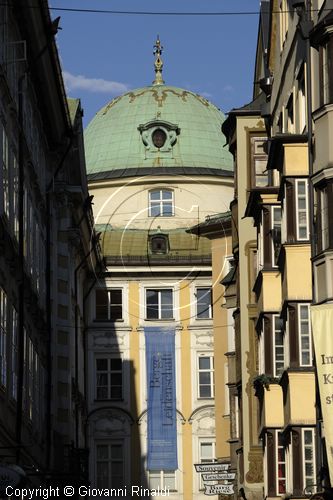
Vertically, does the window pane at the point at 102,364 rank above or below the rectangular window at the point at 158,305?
below

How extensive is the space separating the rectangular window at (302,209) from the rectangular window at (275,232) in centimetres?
365

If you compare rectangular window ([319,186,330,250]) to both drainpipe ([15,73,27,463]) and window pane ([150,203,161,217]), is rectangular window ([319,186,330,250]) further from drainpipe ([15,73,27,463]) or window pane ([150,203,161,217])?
window pane ([150,203,161,217])

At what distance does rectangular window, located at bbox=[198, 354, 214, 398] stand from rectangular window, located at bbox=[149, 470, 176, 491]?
435 cm

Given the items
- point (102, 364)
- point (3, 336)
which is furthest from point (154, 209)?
point (3, 336)

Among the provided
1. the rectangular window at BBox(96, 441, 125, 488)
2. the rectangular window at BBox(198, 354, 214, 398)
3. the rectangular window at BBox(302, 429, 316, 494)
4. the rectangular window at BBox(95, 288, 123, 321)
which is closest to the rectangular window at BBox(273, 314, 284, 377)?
the rectangular window at BBox(302, 429, 316, 494)

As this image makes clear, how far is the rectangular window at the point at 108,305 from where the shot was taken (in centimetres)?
8919

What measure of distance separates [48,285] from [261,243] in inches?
652

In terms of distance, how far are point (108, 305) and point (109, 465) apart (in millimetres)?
8290

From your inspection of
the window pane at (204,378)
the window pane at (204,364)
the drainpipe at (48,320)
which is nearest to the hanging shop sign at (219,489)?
the drainpipe at (48,320)

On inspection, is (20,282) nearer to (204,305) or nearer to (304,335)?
(304,335)

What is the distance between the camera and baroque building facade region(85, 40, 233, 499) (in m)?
86.9

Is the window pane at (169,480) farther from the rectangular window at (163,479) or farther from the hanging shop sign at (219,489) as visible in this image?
the hanging shop sign at (219,489)

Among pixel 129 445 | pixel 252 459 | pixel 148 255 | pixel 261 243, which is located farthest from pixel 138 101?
pixel 261 243

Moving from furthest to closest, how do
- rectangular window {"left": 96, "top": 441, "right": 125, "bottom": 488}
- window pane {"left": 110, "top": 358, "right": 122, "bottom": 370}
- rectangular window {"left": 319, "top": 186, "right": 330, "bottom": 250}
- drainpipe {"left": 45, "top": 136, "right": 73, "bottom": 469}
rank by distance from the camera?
window pane {"left": 110, "top": 358, "right": 122, "bottom": 370} → rectangular window {"left": 96, "top": 441, "right": 125, "bottom": 488} → drainpipe {"left": 45, "top": 136, "right": 73, "bottom": 469} → rectangular window {"left": 319, "top": 186, "right": 330, "bottom": 250}
